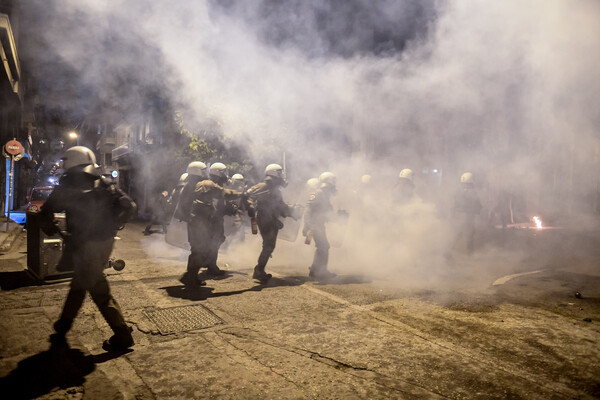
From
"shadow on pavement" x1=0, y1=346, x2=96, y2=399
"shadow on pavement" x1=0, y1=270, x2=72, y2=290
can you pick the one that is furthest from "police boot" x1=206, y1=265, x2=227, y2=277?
"shadow on pavement" x1=0, y1=346, x2=96, y2=399

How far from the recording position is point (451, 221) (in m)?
8.03

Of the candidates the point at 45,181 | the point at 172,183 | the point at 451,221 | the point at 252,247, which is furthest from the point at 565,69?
the point at 45,181

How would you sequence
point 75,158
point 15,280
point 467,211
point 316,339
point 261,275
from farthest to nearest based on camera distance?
1. point 467,211
2. point 261,275
3. point 15,280
4. point 316,339
5. point 75,158

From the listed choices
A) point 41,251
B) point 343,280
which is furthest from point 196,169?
point 343,280

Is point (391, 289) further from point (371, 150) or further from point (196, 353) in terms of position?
point (371, 150)

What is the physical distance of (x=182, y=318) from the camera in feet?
13.2

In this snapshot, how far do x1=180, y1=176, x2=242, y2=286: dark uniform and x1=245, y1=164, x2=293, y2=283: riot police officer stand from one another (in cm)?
32

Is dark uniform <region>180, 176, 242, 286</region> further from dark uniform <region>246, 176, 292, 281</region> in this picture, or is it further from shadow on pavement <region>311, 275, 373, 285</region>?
shadow on pavement <region>311, 275, 373, 285</region>

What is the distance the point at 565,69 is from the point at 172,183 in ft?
56.5

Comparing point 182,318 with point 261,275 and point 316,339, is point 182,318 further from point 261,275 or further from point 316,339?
point 261,275

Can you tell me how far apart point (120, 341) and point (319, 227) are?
3.58 m

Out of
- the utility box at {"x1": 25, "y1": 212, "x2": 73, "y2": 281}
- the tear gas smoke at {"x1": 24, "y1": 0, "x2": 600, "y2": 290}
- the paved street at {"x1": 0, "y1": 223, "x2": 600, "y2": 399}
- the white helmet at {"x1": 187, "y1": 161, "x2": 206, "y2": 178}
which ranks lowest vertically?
the paved street at {"x1": 0, "y1": 223, "x2": 600, "y2": 399}

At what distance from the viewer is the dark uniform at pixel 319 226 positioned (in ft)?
20.0

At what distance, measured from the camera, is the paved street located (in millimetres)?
2672
